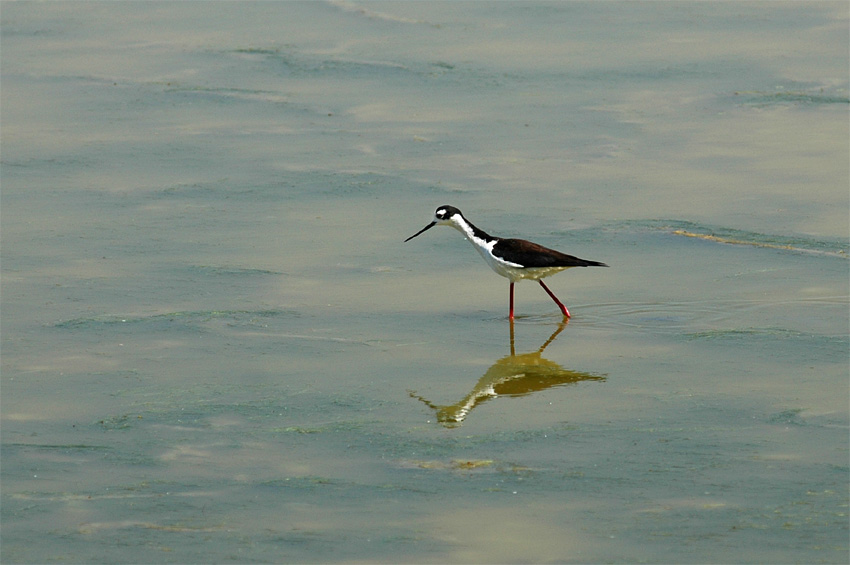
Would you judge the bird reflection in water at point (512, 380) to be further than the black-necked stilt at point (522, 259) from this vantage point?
No

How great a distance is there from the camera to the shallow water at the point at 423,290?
6.04 metres

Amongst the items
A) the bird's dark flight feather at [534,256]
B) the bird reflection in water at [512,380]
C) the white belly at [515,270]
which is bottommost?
the bird reflection in water at [512,380]

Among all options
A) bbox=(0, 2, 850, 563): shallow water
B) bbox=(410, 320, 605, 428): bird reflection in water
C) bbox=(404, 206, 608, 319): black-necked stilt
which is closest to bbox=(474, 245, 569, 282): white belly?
bbox=(404, 206, 608, 319): black-necked stilt

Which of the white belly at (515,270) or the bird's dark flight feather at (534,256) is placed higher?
the bird's dark flight feather at (534,256)

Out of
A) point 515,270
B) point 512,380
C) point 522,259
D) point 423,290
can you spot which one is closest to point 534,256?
point 522,259

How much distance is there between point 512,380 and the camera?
7871 millimetres

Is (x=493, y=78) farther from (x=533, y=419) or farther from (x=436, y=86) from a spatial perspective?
(x=533, y=419)

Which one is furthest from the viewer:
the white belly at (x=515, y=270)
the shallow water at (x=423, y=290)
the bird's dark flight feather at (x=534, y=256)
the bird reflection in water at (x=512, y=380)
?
the white belly at (x=515, y=270)

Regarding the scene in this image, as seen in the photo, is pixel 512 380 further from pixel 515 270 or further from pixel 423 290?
pixel 423 290

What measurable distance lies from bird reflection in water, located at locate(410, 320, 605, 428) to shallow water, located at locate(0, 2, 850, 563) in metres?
0.03

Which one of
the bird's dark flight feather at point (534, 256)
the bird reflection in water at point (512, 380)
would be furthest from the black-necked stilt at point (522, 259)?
the bird reflection in water at point (512, 380)

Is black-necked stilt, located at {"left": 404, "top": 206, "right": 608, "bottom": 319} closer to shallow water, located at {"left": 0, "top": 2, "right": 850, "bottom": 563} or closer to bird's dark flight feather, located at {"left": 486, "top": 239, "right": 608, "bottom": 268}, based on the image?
bird's dark flight feather, located at {"left": 486, "top": 239, "right": 608, "bottom": 268}

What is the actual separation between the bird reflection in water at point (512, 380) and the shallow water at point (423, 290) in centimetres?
3

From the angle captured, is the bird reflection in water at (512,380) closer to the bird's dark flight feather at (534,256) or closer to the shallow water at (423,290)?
the shallow water at (423,290)
